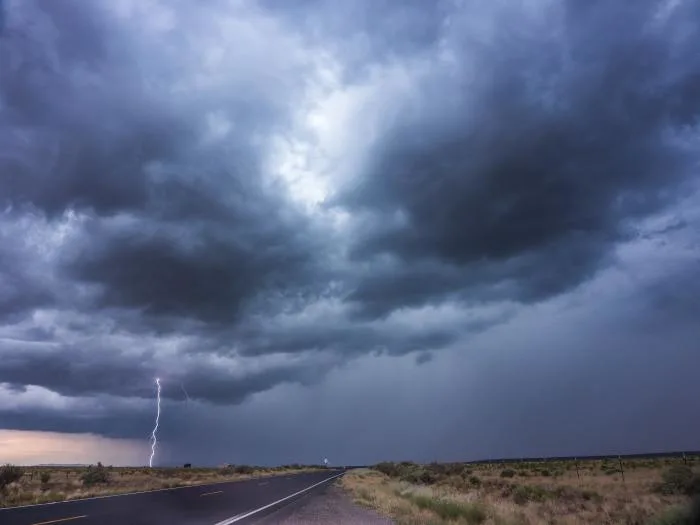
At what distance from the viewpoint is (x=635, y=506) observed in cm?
2388

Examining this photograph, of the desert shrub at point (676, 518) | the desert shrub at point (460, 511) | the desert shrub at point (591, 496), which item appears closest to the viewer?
the desert shrub at point (676, 518)

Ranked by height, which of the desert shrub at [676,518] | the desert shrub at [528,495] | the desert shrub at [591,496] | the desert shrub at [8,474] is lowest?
the desert shrub at [591,496]

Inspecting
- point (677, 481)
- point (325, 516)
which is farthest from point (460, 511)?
point (677, 481)

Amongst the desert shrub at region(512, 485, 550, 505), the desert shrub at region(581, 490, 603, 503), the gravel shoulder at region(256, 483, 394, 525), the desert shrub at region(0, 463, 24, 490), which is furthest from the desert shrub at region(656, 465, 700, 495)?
the desert shrub at region(0, 463, 24, 490)

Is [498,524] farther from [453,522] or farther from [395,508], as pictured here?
[395,508]

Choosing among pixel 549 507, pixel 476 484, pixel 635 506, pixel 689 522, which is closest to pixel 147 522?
pixel 689 522

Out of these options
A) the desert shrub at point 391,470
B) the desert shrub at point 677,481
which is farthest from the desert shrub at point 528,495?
the desert shrub at point 391,470

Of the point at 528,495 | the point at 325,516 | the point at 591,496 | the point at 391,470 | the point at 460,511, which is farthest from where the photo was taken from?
the point at 391,470

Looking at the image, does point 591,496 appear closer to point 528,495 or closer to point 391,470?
point 528,495

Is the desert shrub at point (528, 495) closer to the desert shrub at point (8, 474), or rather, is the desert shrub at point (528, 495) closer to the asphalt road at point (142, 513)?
the asphalt road at point (142, 513)

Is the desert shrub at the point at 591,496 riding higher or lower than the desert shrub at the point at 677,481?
lower

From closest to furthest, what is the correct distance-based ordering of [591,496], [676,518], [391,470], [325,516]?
[676,518] → [325,516] → [591,496] → [391,470]

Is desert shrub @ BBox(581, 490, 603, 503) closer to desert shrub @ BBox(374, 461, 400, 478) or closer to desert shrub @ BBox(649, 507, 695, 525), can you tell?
desert shrub @ BBox(649, 507, 695, 525)

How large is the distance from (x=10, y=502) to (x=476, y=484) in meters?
31.8
